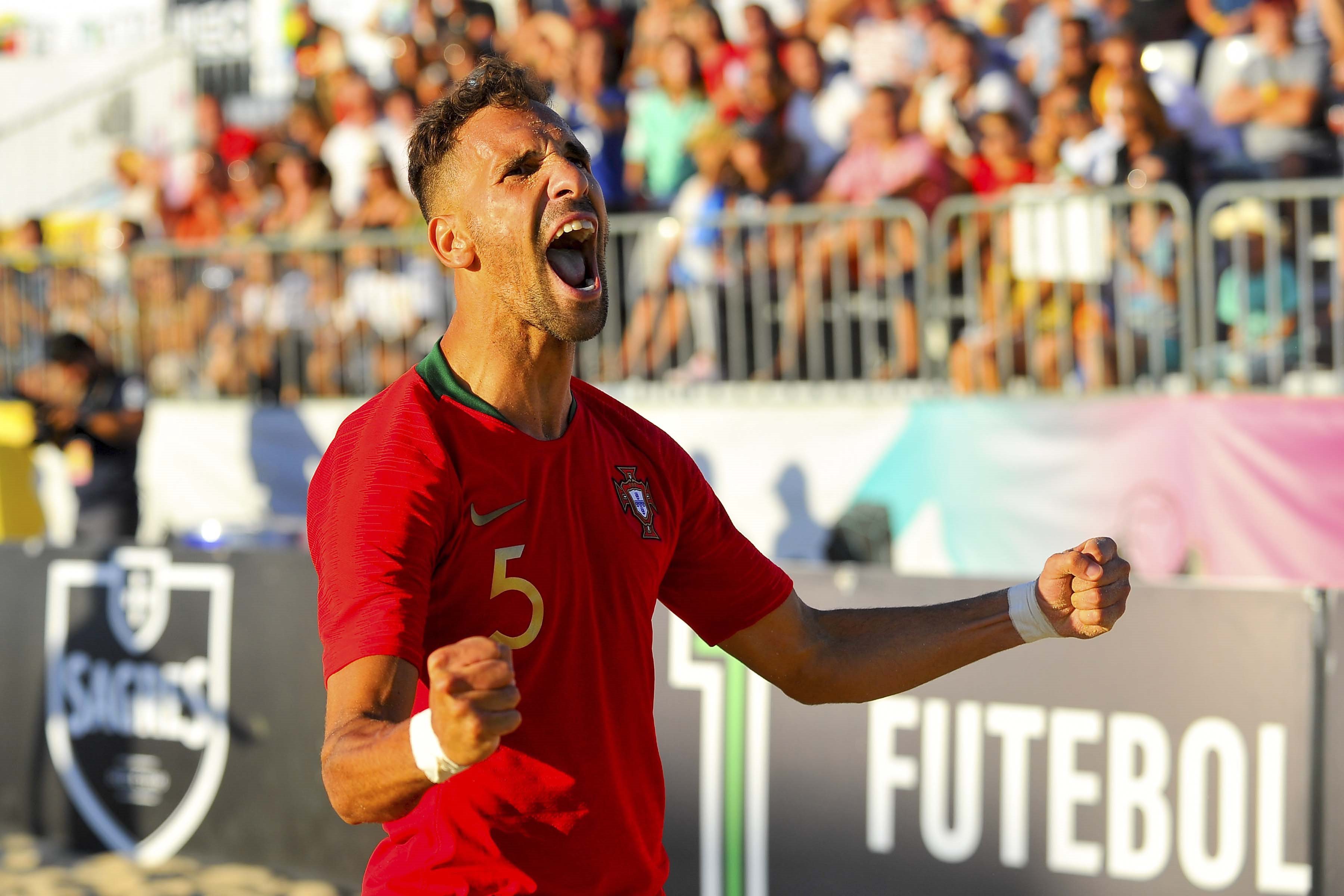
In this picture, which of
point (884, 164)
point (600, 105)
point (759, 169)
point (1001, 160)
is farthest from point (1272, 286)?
point (600, 105)

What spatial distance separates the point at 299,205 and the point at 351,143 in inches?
27.6

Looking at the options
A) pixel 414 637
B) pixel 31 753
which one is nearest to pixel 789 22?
pixel 31 753

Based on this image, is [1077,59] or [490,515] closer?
[490,515]

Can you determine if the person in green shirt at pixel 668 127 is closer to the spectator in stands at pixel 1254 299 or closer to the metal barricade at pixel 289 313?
the metal barricade at pixel 289 313

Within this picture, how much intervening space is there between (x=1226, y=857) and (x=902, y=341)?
13.0 ft

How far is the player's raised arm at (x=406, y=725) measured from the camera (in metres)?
1.85

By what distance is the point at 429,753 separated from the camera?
196 cm

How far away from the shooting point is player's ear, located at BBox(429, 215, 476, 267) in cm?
266

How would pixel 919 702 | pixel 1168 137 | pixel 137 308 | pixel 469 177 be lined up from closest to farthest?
pixel 469 177
pixel 919 702
pixel 1168 137
pixel 137 308


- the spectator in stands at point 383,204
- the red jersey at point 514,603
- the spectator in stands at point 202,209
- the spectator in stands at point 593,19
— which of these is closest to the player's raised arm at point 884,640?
the red jersey at point 514,603

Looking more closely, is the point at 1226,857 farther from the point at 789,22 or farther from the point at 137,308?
the point at 137,308

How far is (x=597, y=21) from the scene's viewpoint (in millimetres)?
10102

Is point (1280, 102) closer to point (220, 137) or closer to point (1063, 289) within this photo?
point (1063, 289)

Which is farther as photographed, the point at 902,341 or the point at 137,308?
the point at 137,308
